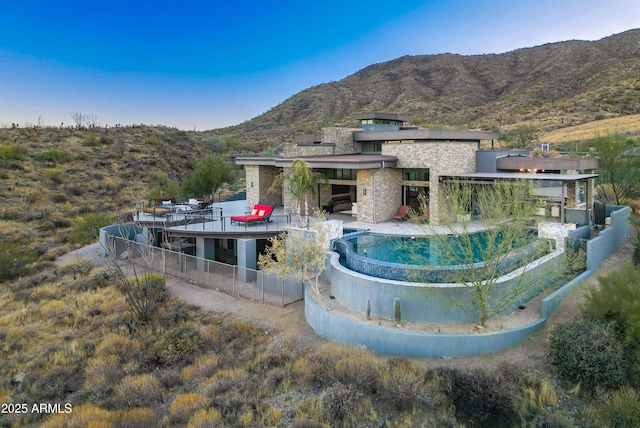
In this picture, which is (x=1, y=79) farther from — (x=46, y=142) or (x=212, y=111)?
(x=212, y=111)

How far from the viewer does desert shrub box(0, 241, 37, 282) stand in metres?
20.3

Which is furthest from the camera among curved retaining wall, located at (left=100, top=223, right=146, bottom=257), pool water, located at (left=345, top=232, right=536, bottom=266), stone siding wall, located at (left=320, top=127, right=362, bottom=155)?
stone siding wall, located at (left=320, top=127, right=362, bottom=155)

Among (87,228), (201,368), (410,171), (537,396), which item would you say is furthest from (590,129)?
(201,368)

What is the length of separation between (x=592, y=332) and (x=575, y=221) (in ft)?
36.8

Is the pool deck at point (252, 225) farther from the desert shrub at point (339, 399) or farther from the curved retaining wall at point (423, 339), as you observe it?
the desert shrub at point (339, 399)

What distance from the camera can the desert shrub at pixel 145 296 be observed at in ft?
47.6

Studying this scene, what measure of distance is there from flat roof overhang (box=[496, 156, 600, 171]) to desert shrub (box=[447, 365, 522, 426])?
574 inches

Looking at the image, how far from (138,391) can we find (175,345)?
239cm

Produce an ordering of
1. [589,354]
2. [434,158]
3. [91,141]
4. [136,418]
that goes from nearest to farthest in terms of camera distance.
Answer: [136,418] → [589,354] → [434,158] → [91,141]

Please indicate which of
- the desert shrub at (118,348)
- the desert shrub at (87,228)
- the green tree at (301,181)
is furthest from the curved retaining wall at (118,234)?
the desert shrub at (118,348)

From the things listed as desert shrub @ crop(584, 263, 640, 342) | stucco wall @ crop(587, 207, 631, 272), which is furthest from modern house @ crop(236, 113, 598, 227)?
desert shrub @ crop(584, 263, 640, 342)

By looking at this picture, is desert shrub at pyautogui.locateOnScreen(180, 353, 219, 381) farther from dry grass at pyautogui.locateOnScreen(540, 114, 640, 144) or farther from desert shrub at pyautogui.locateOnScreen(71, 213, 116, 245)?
dry grass at pyautogui.locateOnScreen(540, 114, 640, 144)

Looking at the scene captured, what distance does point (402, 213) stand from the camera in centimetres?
2197

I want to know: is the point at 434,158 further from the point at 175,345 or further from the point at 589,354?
the point at 175,345
